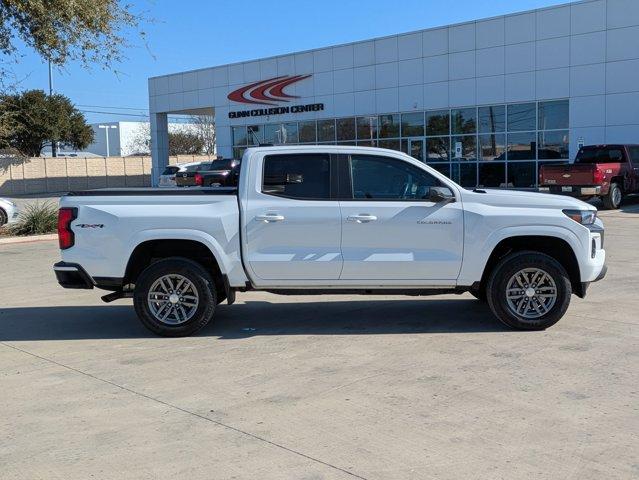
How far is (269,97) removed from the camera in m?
37.9

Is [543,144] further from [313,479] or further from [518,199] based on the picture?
[313,479]

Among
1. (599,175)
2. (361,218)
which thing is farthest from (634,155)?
(361,218)

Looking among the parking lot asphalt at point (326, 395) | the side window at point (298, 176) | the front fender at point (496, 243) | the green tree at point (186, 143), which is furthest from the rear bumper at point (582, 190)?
the green tree at point (186, 143)

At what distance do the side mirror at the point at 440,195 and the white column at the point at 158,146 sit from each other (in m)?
39.4

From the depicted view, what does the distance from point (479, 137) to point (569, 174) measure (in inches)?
380

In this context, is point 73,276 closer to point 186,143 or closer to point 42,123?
point 42,123

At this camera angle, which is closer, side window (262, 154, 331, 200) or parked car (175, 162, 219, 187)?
side window (262, 154, 331, 200)

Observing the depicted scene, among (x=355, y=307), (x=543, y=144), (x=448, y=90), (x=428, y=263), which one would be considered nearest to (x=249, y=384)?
(x=428, y=263)

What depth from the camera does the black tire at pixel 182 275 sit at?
6.92 meters

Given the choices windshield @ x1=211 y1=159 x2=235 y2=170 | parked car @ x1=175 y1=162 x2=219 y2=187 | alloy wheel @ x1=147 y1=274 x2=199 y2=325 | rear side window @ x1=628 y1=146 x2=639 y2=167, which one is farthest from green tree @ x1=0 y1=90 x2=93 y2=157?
alloy wheel @ x1=147 y1=274 x2=199 y2=325

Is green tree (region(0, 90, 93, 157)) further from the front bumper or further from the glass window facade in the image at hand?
the front bumper

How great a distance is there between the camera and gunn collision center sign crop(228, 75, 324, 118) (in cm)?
3647

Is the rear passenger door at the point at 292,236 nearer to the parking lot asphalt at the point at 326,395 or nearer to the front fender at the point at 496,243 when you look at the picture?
the parking lot asphalt at the point at 326,395

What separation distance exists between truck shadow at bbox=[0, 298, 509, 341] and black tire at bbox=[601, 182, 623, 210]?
14.3 m
